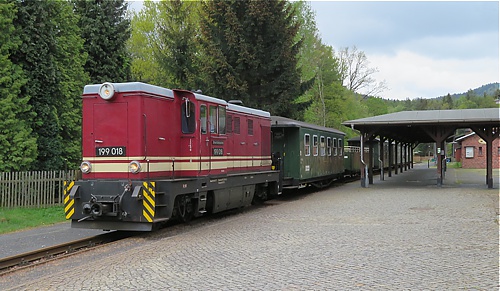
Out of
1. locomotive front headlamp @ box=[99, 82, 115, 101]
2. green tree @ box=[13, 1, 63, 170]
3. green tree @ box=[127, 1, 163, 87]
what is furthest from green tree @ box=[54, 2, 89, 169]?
green tree @ box=[127, 1, 163, 87]

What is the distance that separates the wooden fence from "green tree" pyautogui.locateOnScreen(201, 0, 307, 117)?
13814 mm

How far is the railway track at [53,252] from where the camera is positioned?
8.36 meters

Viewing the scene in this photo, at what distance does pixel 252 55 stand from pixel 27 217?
1729 cm

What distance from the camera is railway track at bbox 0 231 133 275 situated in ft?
27.4

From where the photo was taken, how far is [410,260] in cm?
774

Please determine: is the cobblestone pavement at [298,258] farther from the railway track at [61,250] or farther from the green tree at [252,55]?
the green tree at [252,55]

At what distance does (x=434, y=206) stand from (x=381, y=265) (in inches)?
352

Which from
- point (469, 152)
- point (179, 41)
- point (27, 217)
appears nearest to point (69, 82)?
point (27, 217)

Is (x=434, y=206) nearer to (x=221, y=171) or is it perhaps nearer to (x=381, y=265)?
(x=221, y=171)

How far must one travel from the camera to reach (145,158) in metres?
10.7

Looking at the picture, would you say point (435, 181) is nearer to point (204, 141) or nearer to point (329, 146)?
point (329, 146)

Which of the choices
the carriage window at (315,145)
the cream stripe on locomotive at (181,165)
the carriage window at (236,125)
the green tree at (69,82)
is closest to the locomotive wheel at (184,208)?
the cream stripe on locomotive at (181,165)

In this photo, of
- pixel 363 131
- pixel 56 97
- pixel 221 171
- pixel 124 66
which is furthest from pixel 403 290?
pixel 124 66

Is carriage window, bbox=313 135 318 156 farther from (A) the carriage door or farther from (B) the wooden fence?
(B) the wooden fence
